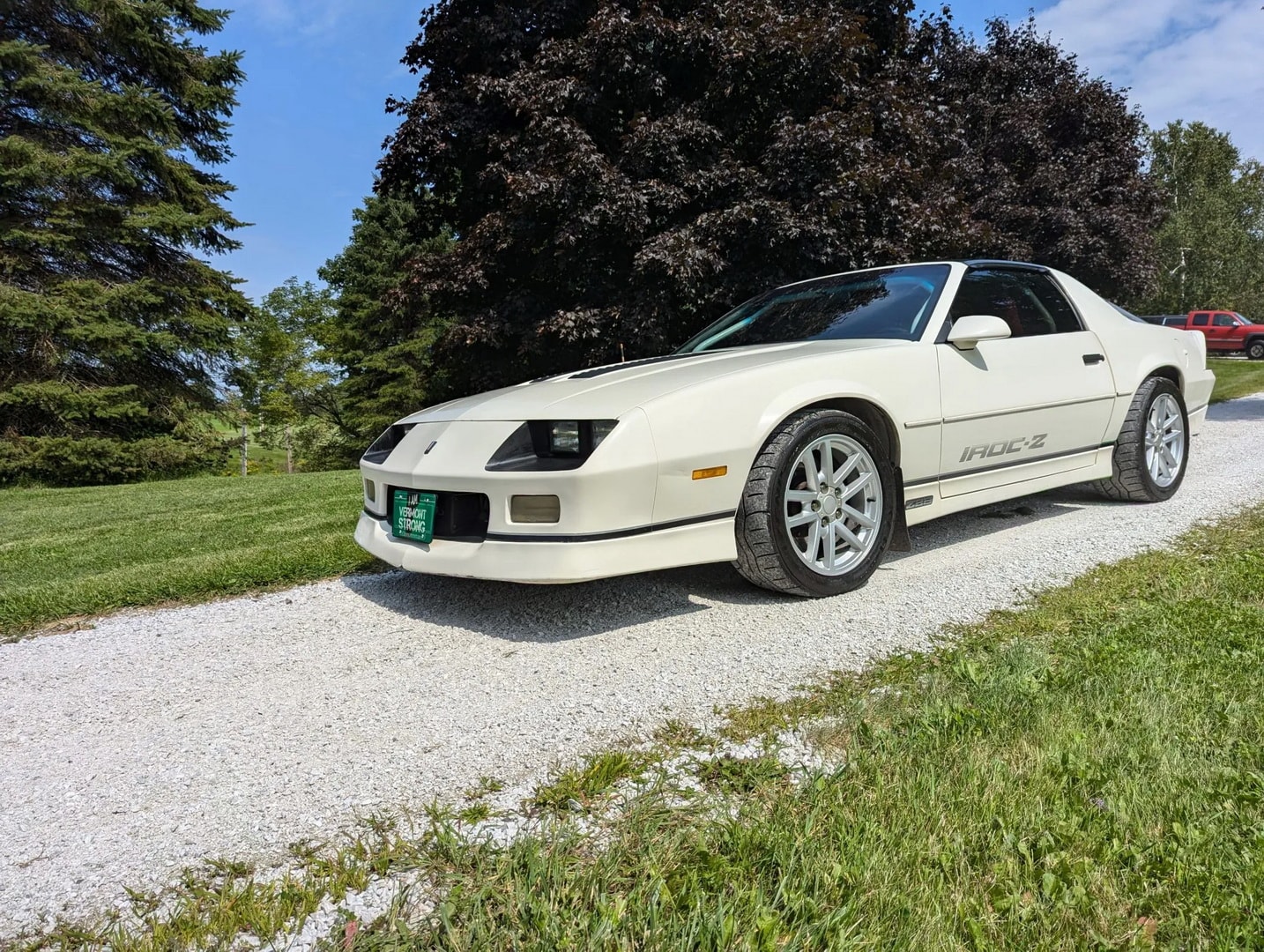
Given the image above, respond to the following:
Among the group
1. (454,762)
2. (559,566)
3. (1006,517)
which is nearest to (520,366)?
(1006,517)

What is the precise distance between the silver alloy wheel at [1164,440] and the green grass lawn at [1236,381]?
24.5 ft

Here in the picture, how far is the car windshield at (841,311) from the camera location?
375 centimetres

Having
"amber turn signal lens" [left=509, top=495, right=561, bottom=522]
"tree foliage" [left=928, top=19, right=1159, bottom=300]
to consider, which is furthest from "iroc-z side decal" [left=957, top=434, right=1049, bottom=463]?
"tree foliage" [left=928, top=19, right=1159, bottom=300]

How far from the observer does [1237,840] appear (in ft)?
4.63

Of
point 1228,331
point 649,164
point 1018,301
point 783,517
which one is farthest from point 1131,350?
point 1228,331

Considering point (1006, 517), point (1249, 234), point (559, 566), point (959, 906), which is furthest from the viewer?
point (1249, 234)

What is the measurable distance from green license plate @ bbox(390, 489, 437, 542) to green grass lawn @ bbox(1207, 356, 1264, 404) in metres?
11.9

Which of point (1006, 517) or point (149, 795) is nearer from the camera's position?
point (149, 795)

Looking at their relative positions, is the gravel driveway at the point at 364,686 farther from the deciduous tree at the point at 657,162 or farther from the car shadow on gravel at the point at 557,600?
the deciduous tree at the point at 657,162

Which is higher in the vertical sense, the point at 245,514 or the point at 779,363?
the point at 779,363

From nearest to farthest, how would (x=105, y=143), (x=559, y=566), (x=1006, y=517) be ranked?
(x=559, y=566)
(x=1006, y=517)
(x=105, y=143)

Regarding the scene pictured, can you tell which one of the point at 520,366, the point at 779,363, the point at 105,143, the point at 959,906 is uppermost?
the point at 105,143

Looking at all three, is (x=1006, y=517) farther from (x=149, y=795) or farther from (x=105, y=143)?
(x=105, y=143)

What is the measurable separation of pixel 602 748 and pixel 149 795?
110 cm
